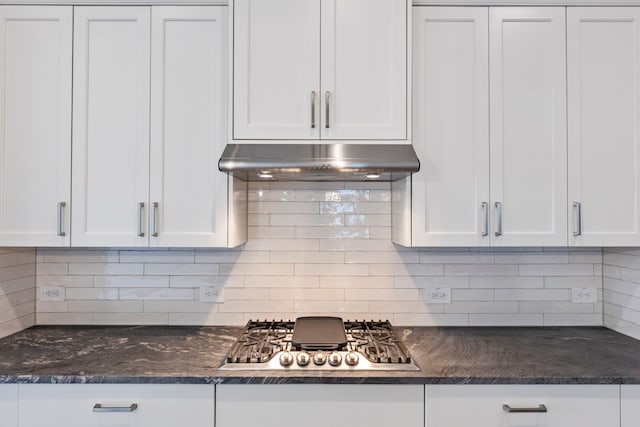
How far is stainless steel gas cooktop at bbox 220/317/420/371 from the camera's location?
1.49 metres

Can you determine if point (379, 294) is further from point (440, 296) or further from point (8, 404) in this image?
point (8, 404)

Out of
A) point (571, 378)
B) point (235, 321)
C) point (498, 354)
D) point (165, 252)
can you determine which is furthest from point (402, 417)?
point (165, 252)

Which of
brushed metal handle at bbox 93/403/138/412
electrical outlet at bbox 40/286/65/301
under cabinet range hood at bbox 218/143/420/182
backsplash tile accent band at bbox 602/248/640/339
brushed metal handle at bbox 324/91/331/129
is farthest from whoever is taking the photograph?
electrical outlet at bbox 40/286/65/301

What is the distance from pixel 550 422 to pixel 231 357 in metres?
1.20

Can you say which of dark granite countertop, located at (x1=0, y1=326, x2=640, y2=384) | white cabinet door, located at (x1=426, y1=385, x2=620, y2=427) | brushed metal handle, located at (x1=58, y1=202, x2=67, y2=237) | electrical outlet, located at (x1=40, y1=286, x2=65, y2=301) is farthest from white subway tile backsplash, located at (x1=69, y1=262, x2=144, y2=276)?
white cabinet door, located at (x1=426, y1=385, x2=620, y2=427)

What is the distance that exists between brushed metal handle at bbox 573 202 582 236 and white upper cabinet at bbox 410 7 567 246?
5cm

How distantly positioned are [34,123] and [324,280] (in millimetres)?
1531

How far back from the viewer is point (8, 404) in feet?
4.71

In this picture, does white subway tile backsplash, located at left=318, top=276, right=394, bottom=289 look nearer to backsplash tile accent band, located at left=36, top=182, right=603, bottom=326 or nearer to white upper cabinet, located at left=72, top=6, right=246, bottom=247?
backsplash tile accent band, located at left=36, top=182, right=603, bottom=326

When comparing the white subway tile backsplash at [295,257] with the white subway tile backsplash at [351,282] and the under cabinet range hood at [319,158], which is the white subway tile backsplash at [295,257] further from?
the under cabinet range hood at [319,158]

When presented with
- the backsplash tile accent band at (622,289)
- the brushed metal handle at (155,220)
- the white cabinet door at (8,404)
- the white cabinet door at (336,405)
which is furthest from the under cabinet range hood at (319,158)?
the backsplash tile accent band at (622,289)

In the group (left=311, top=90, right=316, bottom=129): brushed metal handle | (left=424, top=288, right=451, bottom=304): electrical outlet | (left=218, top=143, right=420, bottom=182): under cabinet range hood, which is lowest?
(left=424, top=288, right=451, bottom=304): electrical outlet

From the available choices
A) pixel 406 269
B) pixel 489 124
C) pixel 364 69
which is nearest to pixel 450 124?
pixel 489 124

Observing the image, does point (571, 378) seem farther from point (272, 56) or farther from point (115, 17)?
point (115, 17)
